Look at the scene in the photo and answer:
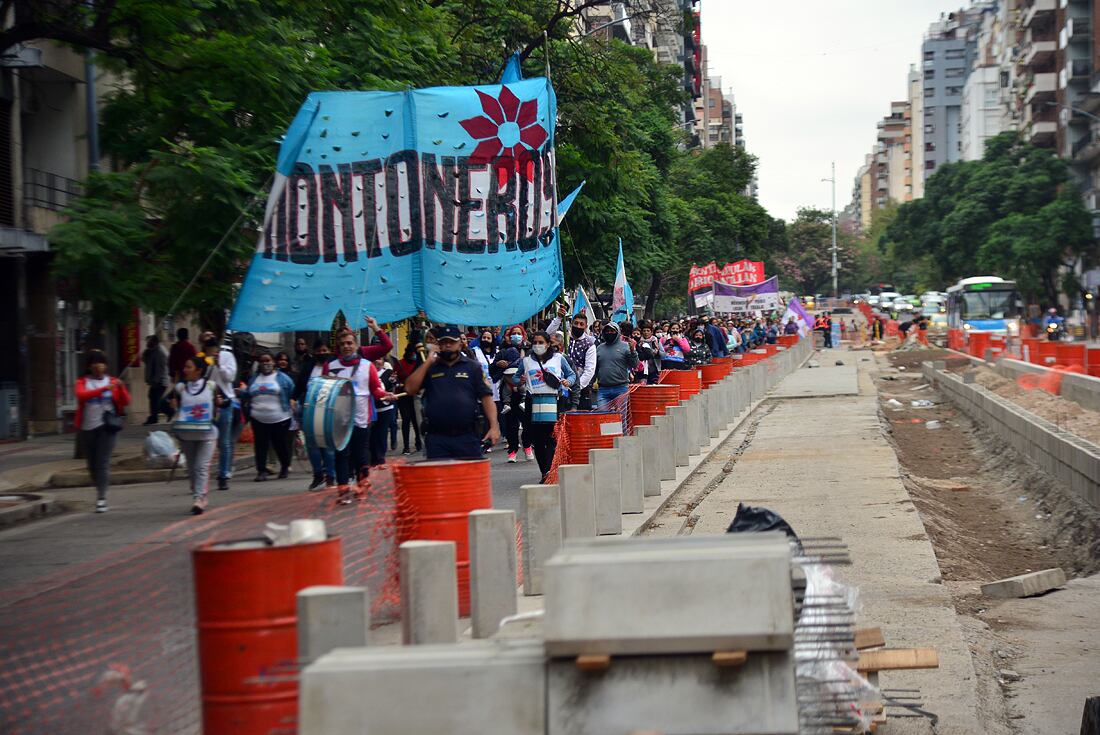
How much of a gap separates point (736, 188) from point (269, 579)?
77.9 m

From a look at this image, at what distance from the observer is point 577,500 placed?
10789mm

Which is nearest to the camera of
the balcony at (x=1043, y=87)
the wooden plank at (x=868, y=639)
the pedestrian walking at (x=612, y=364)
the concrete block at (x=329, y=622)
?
the concrete block at (x=329, y=622)

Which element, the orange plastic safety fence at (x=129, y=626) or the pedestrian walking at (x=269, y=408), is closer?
the orange plastic safety fence at (x=129, y=626)

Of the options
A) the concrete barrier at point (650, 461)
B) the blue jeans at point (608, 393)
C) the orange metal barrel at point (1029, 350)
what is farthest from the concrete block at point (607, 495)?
the orange metal barrel at point (1029, 350)

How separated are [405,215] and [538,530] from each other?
10.0 ft

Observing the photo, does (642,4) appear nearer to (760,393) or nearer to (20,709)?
Result: (760,393)

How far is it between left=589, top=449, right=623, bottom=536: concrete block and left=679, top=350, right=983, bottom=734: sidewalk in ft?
3.42

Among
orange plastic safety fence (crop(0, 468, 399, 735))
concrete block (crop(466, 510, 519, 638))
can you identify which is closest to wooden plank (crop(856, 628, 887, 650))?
concrete block (crop(466, 510, 519, 638))

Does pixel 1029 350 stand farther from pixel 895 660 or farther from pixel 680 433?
pixel 895 660

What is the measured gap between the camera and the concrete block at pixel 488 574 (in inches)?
303

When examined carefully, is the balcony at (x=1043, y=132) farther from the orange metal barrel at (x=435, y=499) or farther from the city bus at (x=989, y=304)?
the orange metal barrel at (x=435, y=499)

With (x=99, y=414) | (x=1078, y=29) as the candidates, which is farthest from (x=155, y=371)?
(x=1078, y=29)

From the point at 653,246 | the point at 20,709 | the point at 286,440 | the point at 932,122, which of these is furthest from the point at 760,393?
the point at 932,122

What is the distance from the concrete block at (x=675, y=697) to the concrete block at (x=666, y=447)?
36.2 ft
